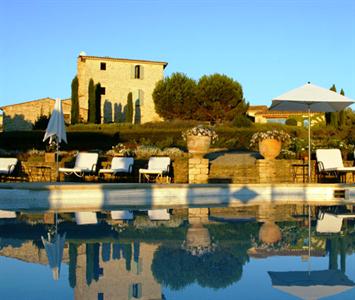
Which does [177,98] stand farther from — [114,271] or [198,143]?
[114,271]

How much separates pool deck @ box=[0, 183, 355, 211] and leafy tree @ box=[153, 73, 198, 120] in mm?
27860

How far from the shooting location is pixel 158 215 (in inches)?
319

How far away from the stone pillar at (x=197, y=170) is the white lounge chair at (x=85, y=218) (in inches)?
181

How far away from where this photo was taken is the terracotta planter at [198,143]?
41.3ft

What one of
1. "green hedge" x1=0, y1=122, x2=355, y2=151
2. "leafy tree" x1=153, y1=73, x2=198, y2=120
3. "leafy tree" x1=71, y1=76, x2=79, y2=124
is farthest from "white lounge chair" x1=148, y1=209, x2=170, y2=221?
"leafy tree" x1=71, y1=76, x2=79, y2=124

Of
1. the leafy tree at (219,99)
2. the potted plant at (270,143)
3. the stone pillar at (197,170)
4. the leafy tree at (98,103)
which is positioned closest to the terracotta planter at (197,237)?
the stone pillar at (197,170)

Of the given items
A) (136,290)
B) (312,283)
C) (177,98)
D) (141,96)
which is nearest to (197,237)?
(312,283)

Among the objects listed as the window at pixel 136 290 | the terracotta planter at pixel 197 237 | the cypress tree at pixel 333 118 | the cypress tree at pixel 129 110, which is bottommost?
the window at pixel 136 290

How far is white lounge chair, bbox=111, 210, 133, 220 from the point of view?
25.3ft

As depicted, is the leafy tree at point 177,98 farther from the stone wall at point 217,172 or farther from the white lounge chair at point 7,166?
the white lounge chair at point 7,166

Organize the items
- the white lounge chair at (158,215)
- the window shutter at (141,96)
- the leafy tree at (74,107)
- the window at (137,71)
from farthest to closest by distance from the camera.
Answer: the window at (137,71) < the window shutter at (141,96) < the leafy tree at (74,107) < the white lounge chair at (158,215)

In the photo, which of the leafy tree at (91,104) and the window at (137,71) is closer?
the leafy tree at (91,104)

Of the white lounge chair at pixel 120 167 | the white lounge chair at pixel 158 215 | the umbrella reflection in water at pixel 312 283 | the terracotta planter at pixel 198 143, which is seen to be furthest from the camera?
the white lounge chair at pixel 120 167

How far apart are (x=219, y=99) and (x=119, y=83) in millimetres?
10104
